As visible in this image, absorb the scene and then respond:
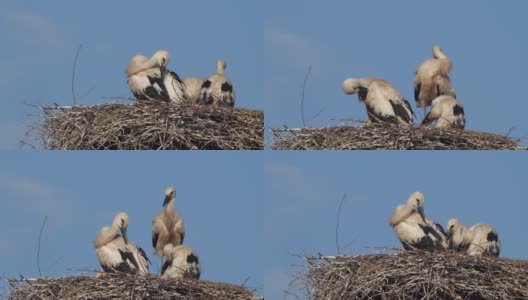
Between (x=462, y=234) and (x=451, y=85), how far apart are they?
265 cm

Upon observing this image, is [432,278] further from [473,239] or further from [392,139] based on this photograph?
[392,139]

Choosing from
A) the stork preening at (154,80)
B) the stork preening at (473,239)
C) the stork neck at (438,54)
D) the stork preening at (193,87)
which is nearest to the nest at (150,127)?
the stork preening at (154,80)

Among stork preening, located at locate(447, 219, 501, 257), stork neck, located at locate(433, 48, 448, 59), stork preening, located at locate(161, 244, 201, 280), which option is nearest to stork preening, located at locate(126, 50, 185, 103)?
stork preening, located at locate(161, 244, 201, 280)

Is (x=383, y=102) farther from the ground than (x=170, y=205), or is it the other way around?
(x=383, y=102)

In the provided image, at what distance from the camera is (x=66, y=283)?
16.3m

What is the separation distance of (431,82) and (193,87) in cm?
248

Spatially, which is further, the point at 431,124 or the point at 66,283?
the point at 431,124

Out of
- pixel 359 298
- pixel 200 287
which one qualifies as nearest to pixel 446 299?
pixel 359 298

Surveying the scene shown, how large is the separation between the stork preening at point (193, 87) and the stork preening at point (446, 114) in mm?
2304

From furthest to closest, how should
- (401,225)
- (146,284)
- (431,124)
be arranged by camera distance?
(431,124)
(401,225)
(146,284)

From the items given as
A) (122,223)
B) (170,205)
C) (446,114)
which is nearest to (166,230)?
(170,205)

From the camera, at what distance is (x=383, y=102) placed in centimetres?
1867

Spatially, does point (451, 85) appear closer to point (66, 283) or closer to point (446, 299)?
point (446, 299)

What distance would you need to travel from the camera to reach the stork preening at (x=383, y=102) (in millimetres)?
18484
